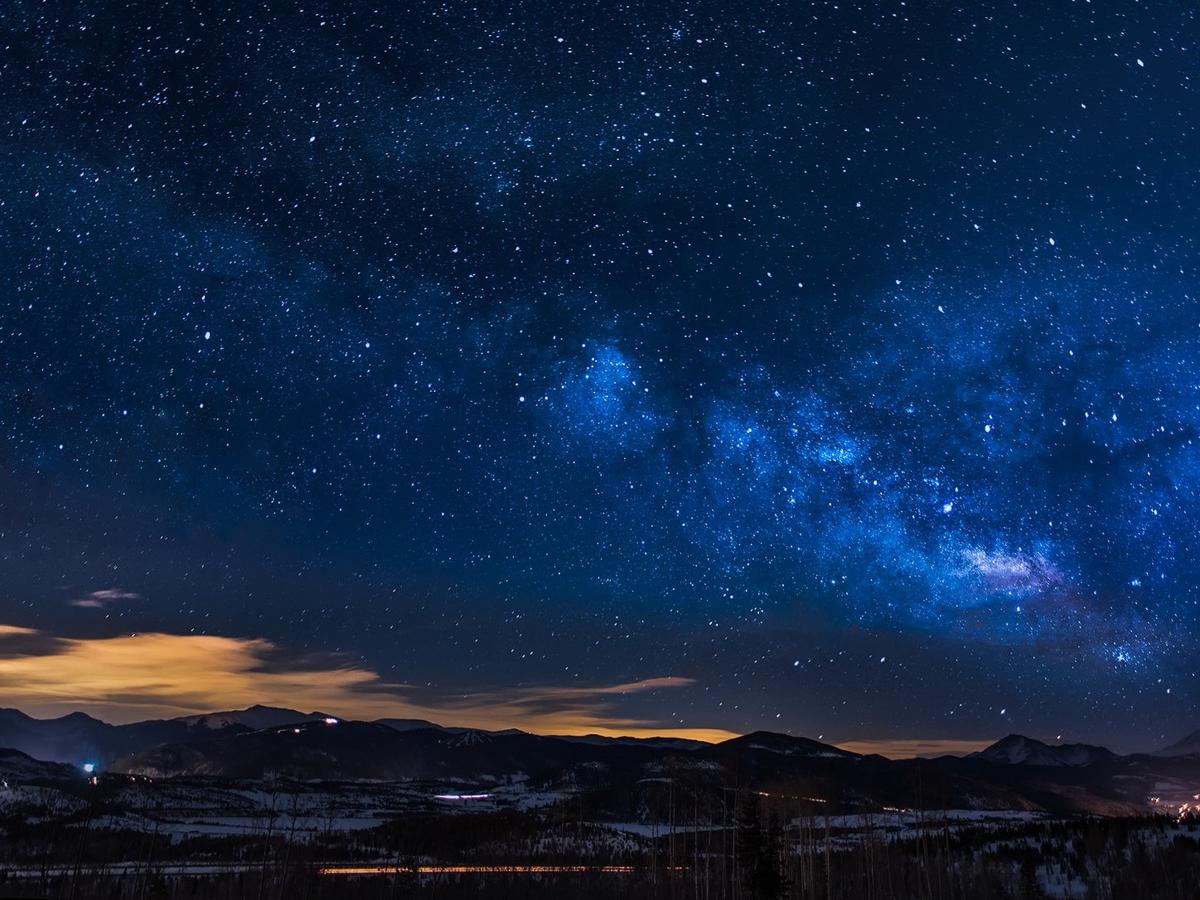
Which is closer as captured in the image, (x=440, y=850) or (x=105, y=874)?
(x=105, y=874)

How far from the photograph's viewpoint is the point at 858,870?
87000 mm

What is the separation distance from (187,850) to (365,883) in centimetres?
4815

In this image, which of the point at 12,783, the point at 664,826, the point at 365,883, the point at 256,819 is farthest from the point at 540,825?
the point at 12,783

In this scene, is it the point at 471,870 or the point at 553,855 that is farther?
the point at 553,855

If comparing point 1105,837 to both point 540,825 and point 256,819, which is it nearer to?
point 540,825

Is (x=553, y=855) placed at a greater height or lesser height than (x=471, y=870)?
lesser

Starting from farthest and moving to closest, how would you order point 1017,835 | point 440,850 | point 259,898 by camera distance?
1. point 440,850
2. point 1017,835
3. point 259,898

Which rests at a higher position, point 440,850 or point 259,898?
point 259,898

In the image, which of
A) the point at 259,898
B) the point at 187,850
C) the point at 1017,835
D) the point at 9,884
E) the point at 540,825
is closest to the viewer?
the point at 259,898

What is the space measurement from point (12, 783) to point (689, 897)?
14745 centimetres

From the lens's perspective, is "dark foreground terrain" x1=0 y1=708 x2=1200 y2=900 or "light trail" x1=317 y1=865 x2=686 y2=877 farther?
"light trail" x1=317 y1=865 x2=686 y2=877

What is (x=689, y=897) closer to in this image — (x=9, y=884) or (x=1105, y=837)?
(x=1105, y=837)

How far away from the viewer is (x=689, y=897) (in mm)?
81750

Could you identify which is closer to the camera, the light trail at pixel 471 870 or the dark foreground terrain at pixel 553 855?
the dark foreground terrain at pixel 553 855
